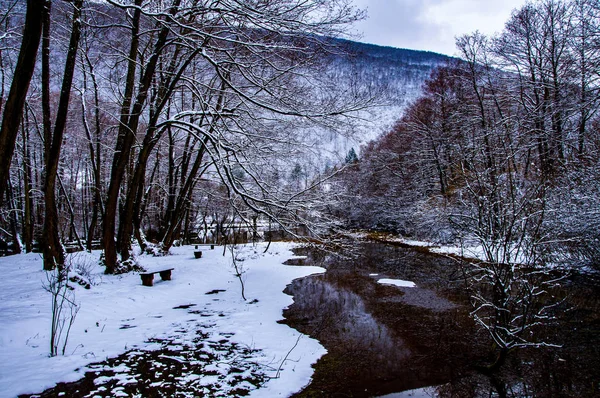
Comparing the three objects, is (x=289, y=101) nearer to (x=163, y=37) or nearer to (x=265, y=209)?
(x=265, y=209)

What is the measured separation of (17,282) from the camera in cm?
830

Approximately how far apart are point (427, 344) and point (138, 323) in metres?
5.35

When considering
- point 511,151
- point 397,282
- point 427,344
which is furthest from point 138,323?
point 511,151

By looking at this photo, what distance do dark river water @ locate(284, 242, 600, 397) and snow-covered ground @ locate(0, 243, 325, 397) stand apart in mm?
462

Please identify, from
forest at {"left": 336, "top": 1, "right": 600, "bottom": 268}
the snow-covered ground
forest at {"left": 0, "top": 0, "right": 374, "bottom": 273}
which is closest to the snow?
forest at {"left": 336, "top": 1, "right": 600, "bottom": 268}

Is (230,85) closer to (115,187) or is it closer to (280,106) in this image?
(280,106)

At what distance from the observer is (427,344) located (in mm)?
6023

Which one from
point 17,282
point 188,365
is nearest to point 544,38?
point 188,365

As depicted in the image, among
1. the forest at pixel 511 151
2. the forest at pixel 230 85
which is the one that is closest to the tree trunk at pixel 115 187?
the forest at pixel 230 85

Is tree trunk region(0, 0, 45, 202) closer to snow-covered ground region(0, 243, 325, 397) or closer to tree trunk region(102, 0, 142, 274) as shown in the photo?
snow-covered ground region(0, 243, 325, 397)

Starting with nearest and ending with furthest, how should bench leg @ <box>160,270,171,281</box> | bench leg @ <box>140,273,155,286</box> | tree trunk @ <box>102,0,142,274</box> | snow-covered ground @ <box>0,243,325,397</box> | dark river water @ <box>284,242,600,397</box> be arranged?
snow-covered ground @ <box>0,243,325,397</box>
dark river water @ <box>284,242,600,397</box>
bench leg @ <box>140,273,155,286</box>
tree trunk @ <box>102,0,142,274</box>
bench leg @ <box>160,270,171,281</box>

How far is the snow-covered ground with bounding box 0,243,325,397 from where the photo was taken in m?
4.34

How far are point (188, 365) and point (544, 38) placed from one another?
18.5 meters

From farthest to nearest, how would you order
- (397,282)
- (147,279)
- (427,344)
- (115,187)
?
(397,282) → (115,187) → (147,279) → (427,344)
